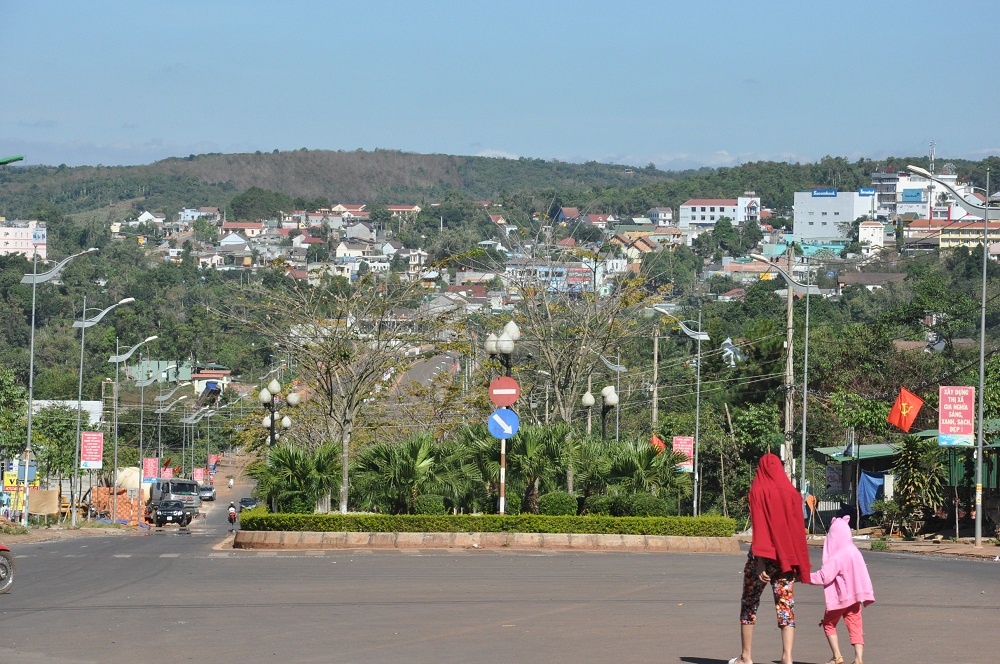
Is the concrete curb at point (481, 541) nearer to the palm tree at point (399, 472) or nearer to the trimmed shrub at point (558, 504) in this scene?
the trimmed shrub at point (558, 504)

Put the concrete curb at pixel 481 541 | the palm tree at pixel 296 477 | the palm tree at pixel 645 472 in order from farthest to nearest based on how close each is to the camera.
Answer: the palm tree at pixel 296 477
the palm tree at pixel 645 472
the concrete curb at pixel 481 541

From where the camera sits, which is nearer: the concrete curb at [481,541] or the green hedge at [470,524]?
the concrete curb at [481,541]

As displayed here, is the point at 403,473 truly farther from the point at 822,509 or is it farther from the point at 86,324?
the point at 822,509

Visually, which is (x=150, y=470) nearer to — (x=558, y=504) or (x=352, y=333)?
(x=352, y=333)

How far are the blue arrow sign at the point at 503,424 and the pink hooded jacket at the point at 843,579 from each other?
1238 centimetres

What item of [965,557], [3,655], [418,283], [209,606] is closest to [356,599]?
[209,606]

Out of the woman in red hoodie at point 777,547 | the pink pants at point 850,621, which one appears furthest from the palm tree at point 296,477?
the woman in red hoodie at point 777,547

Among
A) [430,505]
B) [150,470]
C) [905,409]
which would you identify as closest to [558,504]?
[430,505]

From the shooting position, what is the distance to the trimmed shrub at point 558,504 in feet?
80.9

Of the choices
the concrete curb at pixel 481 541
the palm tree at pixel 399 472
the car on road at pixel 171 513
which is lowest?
the car on road at pixel 171 513

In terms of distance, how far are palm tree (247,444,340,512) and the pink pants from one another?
16.5 meters

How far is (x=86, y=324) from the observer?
38.0 metres

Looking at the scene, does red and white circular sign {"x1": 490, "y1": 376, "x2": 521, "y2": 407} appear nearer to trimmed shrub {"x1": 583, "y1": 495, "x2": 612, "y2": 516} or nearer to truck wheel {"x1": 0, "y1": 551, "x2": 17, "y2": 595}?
trimmed shrub {"x1": 583, "y1": 495, "x2": 612, "y2": 516}

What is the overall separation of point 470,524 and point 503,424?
2.24 metres
